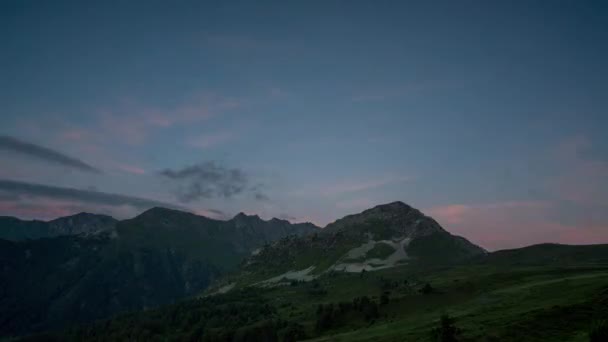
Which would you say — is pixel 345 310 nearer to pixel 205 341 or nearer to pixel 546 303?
pixel 205 341

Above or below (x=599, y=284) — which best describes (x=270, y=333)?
below

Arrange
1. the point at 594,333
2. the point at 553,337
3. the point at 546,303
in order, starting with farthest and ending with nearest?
the point at 546,303 → the point at 553,337 → the point at 594,333

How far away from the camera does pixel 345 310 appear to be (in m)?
165

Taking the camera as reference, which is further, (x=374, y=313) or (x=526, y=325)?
(x=374, y=313)

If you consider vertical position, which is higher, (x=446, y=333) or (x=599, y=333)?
(x=599, y=333)

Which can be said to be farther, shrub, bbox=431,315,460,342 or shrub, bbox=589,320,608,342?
shrub, bbox=431,315,460,342

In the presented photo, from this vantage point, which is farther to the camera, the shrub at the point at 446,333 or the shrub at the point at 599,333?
the shrub at the point at 446,333

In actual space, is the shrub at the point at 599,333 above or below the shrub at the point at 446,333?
above

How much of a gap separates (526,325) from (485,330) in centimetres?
650

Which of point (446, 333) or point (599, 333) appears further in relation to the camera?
point (446, 333)

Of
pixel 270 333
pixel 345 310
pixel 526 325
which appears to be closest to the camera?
pixel 526 325

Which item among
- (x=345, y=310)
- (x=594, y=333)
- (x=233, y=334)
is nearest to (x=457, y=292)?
(x=345, y=310)

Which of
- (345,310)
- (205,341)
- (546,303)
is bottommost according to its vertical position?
(205,341)

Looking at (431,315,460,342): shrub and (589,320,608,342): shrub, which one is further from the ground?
(589,320,608,342): shrub
